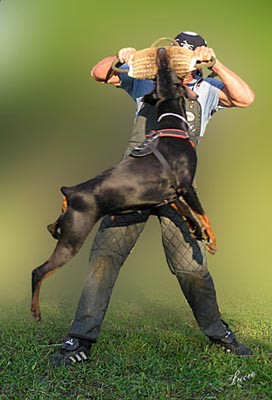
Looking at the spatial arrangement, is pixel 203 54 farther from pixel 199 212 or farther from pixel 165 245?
pixel 165 245

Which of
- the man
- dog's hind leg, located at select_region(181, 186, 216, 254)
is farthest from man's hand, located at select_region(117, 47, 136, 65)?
dog's hind leg, located at select_region(181, 186, 216, 254)

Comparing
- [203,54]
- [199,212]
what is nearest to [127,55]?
[203,54]

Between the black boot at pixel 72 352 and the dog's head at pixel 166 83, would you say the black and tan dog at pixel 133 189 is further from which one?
the black boot at pixel 72 352

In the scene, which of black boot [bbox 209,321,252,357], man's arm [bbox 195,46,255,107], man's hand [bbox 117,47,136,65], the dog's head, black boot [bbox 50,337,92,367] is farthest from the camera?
black boot [bbox 209,321,252,357]

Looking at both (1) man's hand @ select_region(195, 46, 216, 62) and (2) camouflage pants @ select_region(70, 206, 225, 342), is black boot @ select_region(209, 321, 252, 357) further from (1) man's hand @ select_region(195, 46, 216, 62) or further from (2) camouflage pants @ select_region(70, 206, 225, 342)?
(1) man's hand @ select_region(195, 46, 216, 62)

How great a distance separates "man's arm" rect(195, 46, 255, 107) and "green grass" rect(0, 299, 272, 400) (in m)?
1.66

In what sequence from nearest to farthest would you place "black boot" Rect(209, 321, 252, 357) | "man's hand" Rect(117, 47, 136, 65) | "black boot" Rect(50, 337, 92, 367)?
1. "man's hand" Rect(117, 47, 136, 65)
2. "black boot" Rect(50, 337, 92, 367)
3. "black boot" Rect(209, 321, 252, 357)

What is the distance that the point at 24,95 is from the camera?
22.7 feet

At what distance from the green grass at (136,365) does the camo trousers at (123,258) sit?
0.83ft

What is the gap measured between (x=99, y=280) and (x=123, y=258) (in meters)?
0.22

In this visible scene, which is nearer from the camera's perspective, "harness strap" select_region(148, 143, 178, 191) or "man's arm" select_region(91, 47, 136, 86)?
"harness strap" select_region(148, 143, 178, 191)

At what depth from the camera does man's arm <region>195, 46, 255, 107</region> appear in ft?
11.2

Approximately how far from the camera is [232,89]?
11.7 ft

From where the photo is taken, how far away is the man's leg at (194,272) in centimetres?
374
